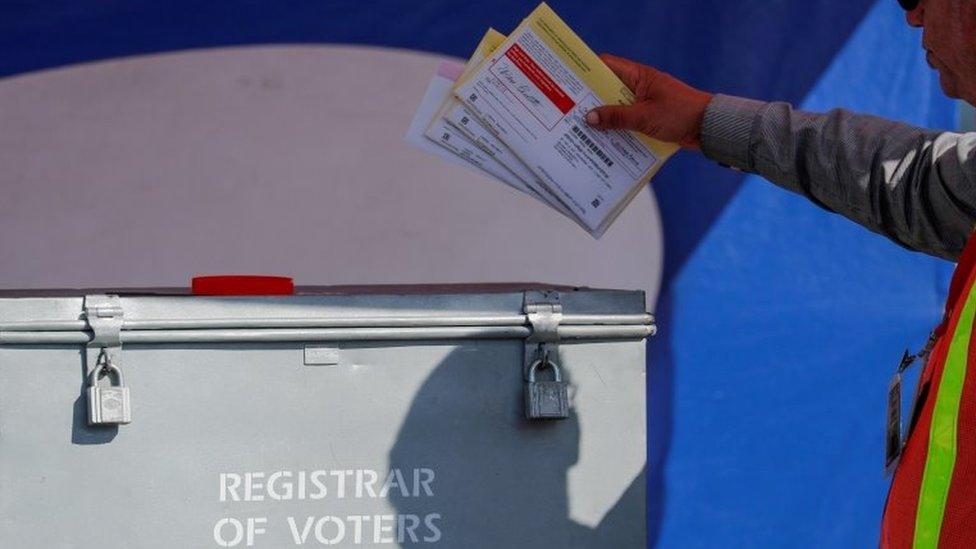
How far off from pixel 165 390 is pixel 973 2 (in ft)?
3.37

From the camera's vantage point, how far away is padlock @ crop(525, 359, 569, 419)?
5.64 ft

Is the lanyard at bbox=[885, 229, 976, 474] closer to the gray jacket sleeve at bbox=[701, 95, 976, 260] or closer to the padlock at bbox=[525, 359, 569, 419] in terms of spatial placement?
the gray jacket sleeve at bbox=[701, 95, 976, 260]

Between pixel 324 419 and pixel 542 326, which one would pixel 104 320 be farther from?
pixel 542 326

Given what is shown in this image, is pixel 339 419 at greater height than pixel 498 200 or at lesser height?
lesser

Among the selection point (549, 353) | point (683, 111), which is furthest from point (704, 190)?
point (549, 353)

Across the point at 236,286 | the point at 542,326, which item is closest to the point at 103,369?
the point at 236,286

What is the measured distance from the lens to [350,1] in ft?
8.38

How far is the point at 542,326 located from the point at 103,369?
20.9 inches

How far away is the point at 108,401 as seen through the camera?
1612mm

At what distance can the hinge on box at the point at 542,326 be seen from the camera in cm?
173

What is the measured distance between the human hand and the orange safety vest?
21.6 inches

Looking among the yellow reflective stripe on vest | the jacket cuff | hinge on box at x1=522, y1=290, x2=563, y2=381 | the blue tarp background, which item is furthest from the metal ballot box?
the blue tarp background

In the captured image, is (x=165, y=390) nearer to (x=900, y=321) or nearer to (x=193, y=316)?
(x=193, y=316)

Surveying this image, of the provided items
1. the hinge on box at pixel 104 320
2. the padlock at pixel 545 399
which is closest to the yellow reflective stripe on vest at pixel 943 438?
the padlock at pixel 545 399
